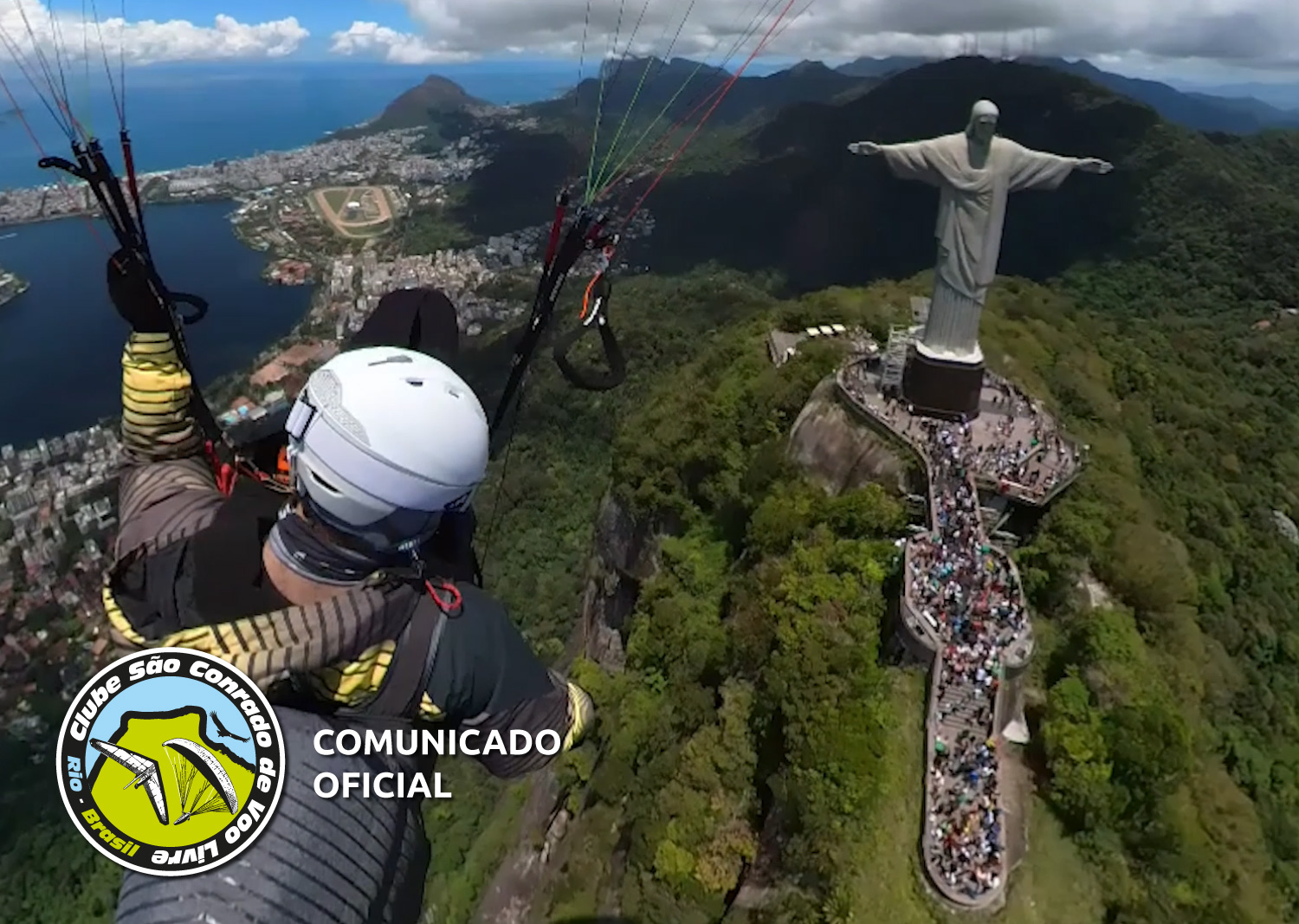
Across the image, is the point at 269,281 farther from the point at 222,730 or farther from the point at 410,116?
the point at 410,116

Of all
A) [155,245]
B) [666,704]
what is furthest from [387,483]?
[155,245]

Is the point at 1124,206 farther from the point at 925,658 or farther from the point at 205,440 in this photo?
the point at 205,440

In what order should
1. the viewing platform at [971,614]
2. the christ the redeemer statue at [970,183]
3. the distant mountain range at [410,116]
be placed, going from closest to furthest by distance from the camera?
1. the viewing platform at [971,614]
2. the christ the redeemer statue at [970,183]
3. the distant mountain range at [410,116]

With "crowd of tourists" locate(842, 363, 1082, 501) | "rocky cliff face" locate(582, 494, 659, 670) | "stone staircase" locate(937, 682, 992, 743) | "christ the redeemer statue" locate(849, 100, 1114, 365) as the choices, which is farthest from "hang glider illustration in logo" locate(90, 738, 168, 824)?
"rocky cliff face" locate(582, 494, 659, 670)

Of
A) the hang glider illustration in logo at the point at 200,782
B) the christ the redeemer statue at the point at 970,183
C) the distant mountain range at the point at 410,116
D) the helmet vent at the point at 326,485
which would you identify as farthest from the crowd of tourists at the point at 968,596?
the distant mountain range at the point at 410,116

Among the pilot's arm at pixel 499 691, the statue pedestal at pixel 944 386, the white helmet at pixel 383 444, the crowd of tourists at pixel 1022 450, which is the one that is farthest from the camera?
the statue pedestal at pixel 944 386

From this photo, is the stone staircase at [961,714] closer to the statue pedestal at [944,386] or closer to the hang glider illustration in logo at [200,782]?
the statue pedestal at [944,386]

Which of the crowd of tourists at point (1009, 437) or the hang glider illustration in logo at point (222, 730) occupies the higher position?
the hang glider illustration in logo at point (222, 730)

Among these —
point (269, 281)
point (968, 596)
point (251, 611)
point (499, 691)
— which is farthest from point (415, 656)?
point (269, 281)
